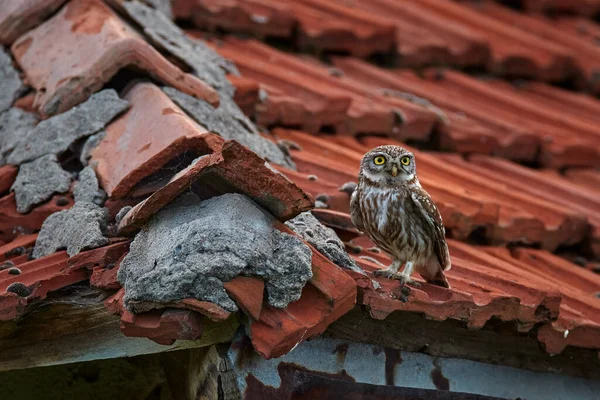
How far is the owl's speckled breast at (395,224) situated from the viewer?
406cm

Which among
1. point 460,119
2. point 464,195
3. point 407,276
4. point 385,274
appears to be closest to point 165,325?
point 385,274

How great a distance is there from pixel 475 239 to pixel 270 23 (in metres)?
2.02

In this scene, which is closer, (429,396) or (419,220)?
(429,396)

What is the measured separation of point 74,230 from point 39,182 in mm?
496

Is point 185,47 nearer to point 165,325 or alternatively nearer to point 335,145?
point 335,145

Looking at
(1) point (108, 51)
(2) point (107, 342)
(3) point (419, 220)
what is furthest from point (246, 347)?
(1) point (108, 51)

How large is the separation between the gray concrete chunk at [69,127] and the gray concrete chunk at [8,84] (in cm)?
43

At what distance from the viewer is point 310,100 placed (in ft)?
17.2

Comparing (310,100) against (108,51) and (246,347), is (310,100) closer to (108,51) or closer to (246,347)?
(108,51)

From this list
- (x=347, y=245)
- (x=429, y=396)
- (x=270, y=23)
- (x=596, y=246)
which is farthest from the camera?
(x=270, y=23)

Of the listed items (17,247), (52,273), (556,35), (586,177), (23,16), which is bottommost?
(586,177)

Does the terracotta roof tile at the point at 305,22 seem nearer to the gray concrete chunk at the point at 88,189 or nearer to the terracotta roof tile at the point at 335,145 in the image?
the terracotta roof tile at the point at 335,145

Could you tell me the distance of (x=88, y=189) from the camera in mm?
3738

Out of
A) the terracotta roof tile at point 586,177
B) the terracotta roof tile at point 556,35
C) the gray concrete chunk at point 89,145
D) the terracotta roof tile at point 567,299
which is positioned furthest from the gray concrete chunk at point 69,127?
the terracotta roof tile at point 556,35
